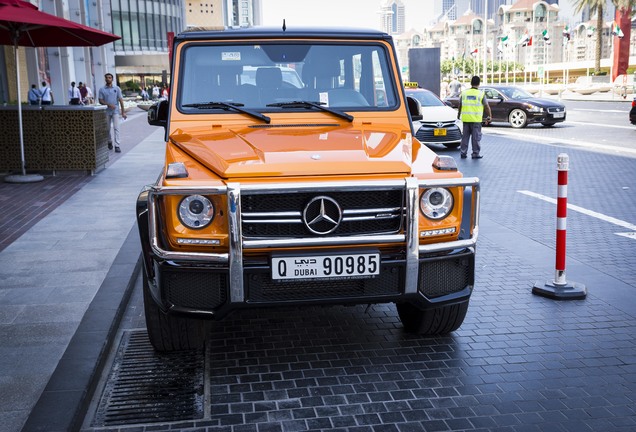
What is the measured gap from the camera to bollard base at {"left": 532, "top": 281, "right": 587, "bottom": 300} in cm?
609

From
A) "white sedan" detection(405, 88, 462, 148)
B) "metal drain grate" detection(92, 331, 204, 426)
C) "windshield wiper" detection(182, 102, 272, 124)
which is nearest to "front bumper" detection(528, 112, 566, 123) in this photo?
"white sedan" detection(405, 88, 462, 148)

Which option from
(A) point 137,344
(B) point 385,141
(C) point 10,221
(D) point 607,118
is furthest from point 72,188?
(D) point 607,118

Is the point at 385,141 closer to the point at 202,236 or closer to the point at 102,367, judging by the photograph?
the point at 202,236

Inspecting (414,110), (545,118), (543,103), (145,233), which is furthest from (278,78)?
(543,103)

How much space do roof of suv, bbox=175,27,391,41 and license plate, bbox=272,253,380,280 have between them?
6.88 ft

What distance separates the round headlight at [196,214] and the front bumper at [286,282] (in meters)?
0.11

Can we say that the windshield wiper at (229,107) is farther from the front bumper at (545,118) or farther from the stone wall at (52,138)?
the front bumper at (545,118)

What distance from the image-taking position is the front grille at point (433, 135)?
18734 millimetres

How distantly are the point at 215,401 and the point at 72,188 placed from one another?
8.98 m

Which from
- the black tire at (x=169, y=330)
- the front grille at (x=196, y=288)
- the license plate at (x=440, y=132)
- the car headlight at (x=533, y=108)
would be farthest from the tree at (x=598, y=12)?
the front grille at (x=196, y=288)

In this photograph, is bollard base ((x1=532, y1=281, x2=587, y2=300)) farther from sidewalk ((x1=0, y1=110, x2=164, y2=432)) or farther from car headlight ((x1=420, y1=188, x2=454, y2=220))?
sidewalk ((x1=0, y1=110, x2=164, y2=432))

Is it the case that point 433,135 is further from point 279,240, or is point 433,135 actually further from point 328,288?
point 279,240

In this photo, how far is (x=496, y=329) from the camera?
17.6 ft

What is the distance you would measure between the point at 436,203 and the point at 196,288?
4.86 ft
